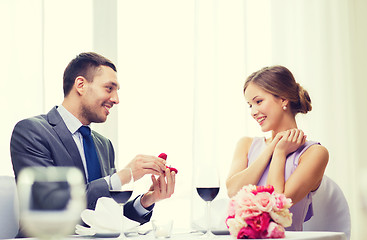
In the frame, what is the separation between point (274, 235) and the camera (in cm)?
126

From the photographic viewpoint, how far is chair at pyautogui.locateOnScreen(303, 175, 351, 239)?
200 cm


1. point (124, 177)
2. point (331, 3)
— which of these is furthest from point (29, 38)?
point (331, 3)

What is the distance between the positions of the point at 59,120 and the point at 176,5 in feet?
5.41

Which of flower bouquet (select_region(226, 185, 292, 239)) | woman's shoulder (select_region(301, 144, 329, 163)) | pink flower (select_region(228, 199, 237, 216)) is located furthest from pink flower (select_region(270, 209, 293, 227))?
woman's shoulder (select_region(301, 144, 329, 163))

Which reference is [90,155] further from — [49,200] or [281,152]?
[49,200]

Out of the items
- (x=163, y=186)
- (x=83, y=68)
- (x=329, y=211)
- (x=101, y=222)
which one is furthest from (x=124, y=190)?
(x=83, y=68)

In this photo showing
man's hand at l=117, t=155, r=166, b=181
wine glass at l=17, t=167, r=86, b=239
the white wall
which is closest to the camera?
wine glass at l=17, t=167, r=86, b=239

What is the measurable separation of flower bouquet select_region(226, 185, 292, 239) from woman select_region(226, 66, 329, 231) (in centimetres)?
78

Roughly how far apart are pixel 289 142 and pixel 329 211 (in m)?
0.35

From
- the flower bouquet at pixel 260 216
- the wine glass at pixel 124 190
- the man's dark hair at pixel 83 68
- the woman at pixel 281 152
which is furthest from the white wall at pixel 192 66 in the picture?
the flower bouquet at pixel 260 216

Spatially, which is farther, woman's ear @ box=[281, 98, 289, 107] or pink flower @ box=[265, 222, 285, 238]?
woman's ear @ box=[281, 98, 289, 107]

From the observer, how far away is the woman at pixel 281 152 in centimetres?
211

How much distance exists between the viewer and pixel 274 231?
4.13ft

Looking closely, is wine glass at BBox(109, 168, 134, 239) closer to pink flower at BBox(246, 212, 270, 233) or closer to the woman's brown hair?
pink flower at BBox(246, 212, 270, 233)
